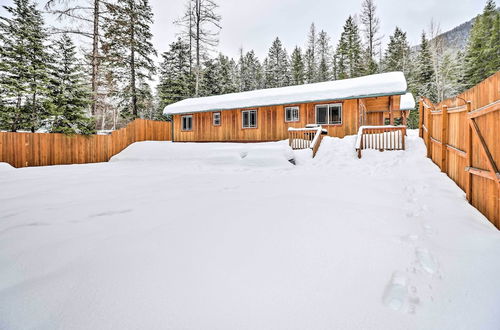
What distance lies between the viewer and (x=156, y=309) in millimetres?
1477

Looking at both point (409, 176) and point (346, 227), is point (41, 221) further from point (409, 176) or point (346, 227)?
point (409, 176)

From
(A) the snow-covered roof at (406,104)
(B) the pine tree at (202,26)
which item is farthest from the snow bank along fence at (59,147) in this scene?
(A) the snow-covered roof at (406,104)

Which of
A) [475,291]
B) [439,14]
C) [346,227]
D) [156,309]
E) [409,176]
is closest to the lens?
[156,309]

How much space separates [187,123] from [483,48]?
3120 centimetres

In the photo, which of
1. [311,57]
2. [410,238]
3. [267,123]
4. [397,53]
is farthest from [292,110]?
[311,57]

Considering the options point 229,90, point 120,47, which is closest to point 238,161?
point 120,47

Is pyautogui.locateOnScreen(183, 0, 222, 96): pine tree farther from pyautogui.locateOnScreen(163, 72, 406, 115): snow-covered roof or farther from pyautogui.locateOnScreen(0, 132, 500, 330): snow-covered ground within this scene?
pyautogui.locateOnScreen(0, 132, 500, 330): snow-covered ground

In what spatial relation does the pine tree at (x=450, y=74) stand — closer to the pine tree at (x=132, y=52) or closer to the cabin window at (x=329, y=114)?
the cabin window at (x=329, y=114)

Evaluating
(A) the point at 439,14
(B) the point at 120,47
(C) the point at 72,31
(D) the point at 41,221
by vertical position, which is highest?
(A) the point at 439,14

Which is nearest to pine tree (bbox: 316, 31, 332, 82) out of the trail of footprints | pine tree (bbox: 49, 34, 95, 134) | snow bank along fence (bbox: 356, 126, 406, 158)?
snow bank along fence (bbox: 356, 126, 406, 158)

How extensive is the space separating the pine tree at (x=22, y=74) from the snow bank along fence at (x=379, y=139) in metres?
13.3

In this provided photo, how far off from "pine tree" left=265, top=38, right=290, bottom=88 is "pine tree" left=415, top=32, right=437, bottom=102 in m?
17.0

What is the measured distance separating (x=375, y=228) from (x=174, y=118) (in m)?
16.5

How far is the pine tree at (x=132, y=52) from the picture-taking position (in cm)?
1744
